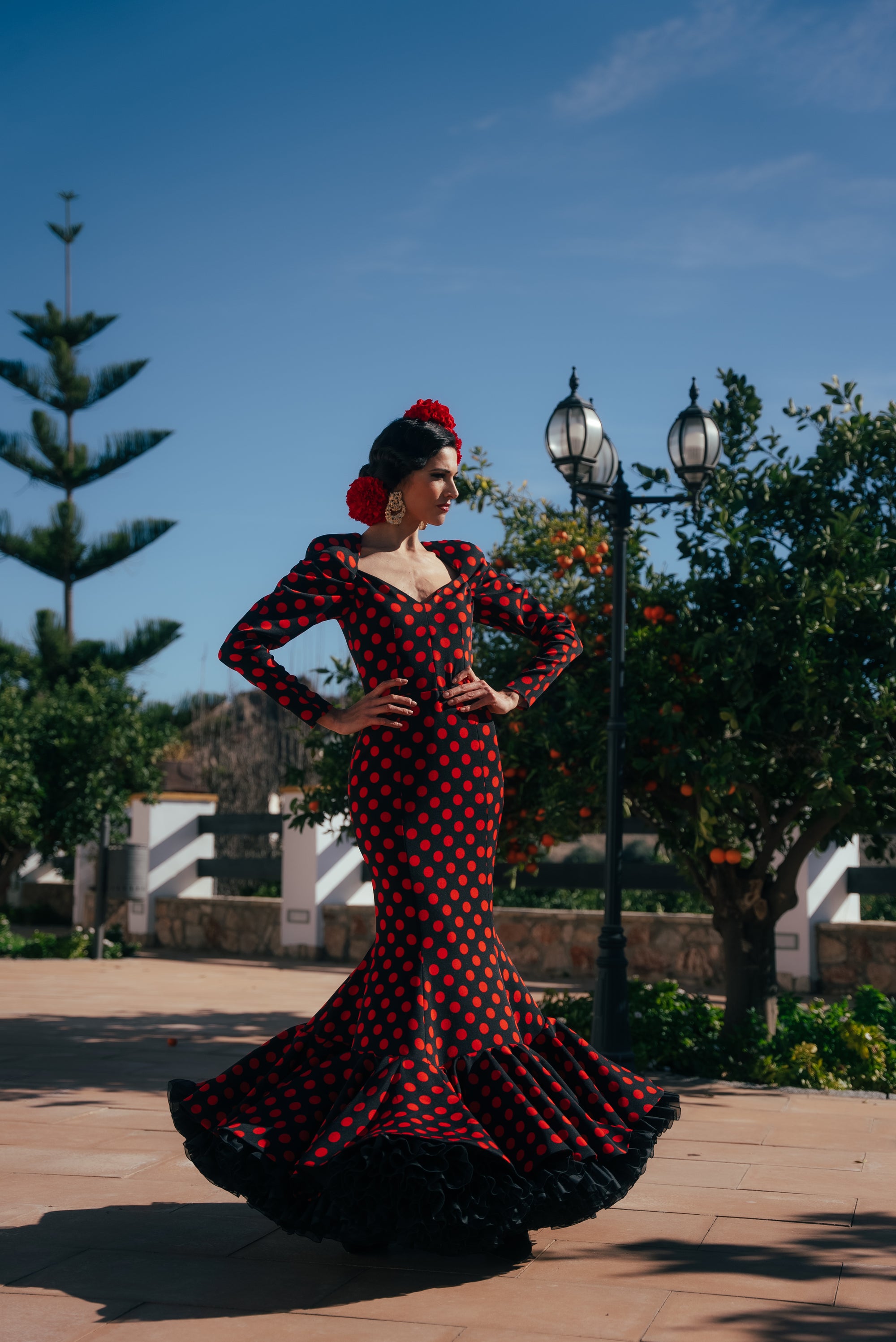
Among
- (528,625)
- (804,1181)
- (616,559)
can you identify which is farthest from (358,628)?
(616,559)

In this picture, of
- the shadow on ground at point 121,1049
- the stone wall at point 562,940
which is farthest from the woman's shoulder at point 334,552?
the stone wall at point 562,940

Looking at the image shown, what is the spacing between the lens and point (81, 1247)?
3422 mm

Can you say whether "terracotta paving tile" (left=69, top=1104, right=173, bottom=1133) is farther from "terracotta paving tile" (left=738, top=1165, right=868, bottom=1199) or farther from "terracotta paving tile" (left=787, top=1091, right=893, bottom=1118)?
"terracotta paving tile" (left=787, top=1091, right=893, bottom=1118)

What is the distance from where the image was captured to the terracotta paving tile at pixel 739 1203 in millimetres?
3928

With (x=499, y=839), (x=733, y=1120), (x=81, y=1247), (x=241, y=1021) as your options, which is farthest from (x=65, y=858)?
(x=81, y=1247)

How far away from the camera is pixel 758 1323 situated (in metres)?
2.90

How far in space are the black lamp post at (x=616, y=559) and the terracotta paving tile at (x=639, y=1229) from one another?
2.97 metres

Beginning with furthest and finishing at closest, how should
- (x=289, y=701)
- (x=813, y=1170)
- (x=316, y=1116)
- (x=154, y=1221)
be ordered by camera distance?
(x=813, y=1170) < (x=154, y=1221) < (x=289, y=701) < (x=316, y=1116)

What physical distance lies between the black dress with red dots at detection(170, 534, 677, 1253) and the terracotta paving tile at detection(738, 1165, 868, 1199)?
1.27m

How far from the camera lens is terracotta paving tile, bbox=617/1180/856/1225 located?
3928mm

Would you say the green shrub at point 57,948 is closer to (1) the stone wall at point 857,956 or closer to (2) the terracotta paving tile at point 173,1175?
(1) the stone wall at point 857,956

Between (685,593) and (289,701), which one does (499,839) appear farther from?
(289,701)

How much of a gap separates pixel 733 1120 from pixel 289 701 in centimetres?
353

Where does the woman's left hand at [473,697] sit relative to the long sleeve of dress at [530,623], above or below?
below
